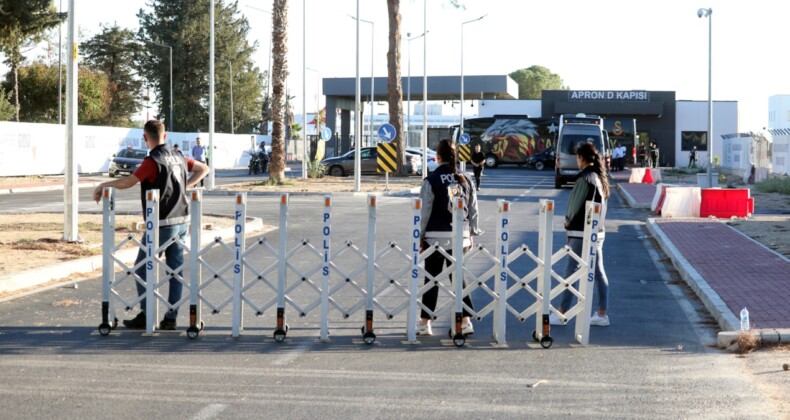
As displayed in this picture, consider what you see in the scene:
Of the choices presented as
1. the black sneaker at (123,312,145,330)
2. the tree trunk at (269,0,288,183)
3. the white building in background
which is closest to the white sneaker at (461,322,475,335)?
the black sneaker at (123,312,145,330)

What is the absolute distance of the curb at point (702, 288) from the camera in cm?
983

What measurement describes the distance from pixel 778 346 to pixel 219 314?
5361 millimetres

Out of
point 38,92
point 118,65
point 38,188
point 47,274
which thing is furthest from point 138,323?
point 118,65

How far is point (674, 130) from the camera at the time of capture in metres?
80.9

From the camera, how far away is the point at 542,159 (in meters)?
68.0

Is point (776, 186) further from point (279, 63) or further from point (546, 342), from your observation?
point (546, 342)

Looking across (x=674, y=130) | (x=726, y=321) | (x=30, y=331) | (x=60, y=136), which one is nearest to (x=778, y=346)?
(x=726, y=321)

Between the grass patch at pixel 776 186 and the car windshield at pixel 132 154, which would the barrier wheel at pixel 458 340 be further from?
the car windshield at pixel 132 154

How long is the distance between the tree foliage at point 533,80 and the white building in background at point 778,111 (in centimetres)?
3299

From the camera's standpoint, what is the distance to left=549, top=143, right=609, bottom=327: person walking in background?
9844mm

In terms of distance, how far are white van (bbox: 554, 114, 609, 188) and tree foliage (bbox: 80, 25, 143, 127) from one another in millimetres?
56930

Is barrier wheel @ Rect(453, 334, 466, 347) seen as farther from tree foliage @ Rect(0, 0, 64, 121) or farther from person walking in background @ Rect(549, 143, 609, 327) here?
tree foliage @ Rect(0, 0, 64, 121)

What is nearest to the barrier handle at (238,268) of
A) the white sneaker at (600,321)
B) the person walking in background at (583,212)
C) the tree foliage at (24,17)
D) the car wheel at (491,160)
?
the person walking in background at (583,212)

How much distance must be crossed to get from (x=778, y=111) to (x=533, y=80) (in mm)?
36219
